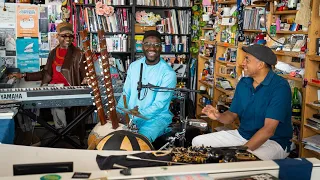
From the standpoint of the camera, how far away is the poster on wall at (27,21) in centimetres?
587

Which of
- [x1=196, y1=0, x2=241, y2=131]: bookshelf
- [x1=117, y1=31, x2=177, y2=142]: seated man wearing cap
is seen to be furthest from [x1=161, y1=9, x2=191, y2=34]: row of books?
[x1=117, y1=31, x2=177, y2=142]: seated man wearing cap

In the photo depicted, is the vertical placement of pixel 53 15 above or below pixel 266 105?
above

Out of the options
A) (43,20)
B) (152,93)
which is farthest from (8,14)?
(152,93)

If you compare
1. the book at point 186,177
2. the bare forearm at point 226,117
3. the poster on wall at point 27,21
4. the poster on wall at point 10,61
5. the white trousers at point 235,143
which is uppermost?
the poster on wall at point 27,21

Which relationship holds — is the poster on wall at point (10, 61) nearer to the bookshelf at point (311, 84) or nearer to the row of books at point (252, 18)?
the row of books at point (252, 18)

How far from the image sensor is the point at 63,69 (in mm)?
4609

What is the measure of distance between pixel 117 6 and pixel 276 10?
260 centimetres

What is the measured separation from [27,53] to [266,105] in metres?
4.11

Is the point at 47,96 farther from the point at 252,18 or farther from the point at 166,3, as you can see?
the point at 166,3

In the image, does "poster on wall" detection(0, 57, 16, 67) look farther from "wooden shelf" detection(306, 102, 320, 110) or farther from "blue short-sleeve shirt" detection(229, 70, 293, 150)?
"wooden shelf" detection(306, 102, 320, 110)

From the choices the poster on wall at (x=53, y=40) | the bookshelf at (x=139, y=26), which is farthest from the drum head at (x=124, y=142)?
the poster on wall at (x=53, y=40)

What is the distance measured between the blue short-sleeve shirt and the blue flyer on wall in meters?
3.74

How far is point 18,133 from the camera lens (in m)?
4.83

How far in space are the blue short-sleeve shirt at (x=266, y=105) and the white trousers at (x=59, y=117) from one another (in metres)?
2.18
